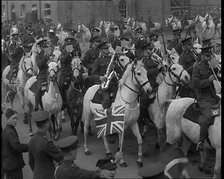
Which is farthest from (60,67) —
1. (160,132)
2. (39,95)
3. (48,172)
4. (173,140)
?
(48,172)

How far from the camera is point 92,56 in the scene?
1048cm

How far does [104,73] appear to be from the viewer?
9469 millimetres

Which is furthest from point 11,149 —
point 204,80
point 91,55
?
point 91,55

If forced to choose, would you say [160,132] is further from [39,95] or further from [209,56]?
[39,95]

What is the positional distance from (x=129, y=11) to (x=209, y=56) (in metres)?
2.27

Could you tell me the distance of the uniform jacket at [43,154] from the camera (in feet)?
17.4

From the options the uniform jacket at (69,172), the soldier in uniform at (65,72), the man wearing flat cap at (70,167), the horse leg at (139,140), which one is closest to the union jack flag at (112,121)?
the horse leg at (139,140)

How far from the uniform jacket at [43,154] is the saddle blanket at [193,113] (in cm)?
270

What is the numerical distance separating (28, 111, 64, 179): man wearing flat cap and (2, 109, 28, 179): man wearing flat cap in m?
0.30

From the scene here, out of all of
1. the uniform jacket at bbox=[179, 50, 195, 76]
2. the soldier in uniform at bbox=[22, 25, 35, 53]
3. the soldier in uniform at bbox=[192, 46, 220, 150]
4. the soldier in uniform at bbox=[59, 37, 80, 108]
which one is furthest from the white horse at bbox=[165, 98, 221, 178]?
the soldier in uniform at bbox=[22, 25, 35, 53]

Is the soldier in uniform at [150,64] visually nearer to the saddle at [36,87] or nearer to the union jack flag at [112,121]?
the union jack flag at [112,121]

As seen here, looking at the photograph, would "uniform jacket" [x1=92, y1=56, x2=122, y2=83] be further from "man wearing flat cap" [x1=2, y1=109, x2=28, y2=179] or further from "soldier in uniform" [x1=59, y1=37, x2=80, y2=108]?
"man wearing flat cap" [x1=2, y1=109, x2=28, y2=179]

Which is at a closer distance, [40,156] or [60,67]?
[40,156]

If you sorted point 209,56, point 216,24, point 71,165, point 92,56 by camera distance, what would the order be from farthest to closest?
1. point 216,24
2. point 92,56
3. point 209,56
4. point 71,165
